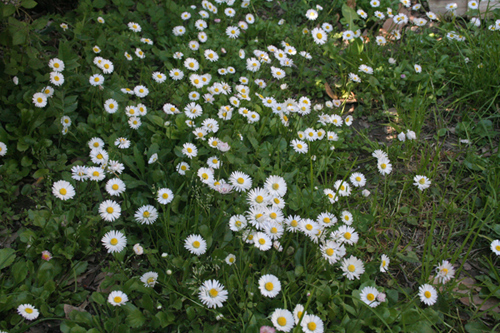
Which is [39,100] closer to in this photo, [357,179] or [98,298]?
[98,298]

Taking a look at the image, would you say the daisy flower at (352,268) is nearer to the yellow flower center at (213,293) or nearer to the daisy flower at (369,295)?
the daisy flower at (369,295)

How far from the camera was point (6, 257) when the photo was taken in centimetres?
200

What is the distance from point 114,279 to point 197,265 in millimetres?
420

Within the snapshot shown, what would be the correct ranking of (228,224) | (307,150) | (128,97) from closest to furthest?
(228,224)
(307,150)
(128,97)

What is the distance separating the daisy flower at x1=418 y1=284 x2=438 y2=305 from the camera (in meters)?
1.98

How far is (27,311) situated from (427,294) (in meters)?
1.84

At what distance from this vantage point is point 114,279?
200 cm

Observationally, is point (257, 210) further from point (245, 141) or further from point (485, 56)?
point (485, 56)

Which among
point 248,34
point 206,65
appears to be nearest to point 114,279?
point 206,65

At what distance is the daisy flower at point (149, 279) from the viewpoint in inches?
76.7

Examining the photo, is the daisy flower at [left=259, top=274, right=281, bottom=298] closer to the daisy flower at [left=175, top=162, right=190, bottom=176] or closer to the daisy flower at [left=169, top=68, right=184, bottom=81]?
the daisy flower at [left=175, top=162, right=190, bottom=176]

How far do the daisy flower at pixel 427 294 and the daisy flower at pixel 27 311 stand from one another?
5.80ft

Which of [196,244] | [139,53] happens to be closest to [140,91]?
[139,53]

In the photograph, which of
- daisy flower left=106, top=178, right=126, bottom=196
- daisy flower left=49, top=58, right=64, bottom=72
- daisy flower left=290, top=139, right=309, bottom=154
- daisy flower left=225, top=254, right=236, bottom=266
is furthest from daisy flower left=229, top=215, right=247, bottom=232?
daisy flower left=49, top=58, right=64, bottom=72
